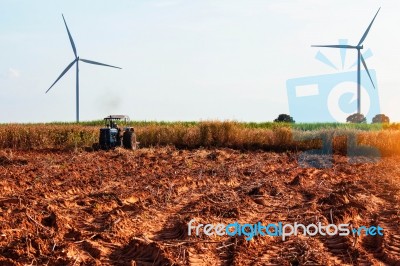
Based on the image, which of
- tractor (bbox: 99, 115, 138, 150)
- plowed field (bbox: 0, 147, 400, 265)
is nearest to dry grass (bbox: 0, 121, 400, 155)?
tractor (bbox: 99, 115, 138, 150)

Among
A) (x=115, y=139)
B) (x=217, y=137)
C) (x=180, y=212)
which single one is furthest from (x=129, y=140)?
(x=180, y=212)

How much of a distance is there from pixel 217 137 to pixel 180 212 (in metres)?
Result: 17.8

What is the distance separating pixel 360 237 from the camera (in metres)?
7.96

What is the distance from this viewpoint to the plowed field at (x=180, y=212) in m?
7.14

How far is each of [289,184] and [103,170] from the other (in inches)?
211

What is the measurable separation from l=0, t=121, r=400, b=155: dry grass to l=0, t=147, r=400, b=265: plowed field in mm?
8851

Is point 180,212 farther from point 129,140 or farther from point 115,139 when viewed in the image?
point 115,139

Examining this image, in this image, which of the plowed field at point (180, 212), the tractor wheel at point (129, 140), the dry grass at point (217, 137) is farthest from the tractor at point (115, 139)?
the plowed field at point (180, 212)

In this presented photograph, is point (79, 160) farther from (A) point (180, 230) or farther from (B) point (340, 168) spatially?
(A) point (180, 230)

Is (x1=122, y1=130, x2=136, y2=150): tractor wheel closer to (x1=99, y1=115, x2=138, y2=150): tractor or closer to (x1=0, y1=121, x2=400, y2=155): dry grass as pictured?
(x1=99, y1=115, x2=138, y2=150): tractor

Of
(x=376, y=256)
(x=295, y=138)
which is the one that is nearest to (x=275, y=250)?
(x=376, y=256)

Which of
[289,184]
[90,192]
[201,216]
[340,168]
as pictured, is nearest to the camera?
[201,216]

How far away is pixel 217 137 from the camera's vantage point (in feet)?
90.8

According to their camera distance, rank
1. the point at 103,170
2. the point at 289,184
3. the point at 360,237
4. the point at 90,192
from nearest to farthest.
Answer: the point at 360,237 < the point at 90,192 < the point at 289,184 < the point at 103,170
